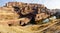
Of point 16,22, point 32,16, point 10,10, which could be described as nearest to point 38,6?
point 32,16

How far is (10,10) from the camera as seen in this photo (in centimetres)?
5044

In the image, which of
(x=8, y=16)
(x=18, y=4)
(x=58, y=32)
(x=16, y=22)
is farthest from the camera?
(x=18, y=4)

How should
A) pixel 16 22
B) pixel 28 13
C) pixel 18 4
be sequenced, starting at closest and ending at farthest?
pixel 16 22 → pixel 28 13 → pixel 18 4

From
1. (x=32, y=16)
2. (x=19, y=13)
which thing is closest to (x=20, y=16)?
(x=19, y=13)

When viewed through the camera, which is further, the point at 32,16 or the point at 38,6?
the point at 38,6

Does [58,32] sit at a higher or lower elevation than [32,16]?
higher

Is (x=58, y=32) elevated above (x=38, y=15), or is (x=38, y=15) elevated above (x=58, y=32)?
(x=58, y=32)

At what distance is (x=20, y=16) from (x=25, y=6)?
3.85m

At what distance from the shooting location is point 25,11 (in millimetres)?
50375

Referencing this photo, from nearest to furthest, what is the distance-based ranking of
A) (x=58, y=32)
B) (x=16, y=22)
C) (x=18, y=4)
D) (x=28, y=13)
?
1. (x=58, y=32)
2. (x=16, y=22)
3. (x=28, y=13)
4. (x=18, y=4)

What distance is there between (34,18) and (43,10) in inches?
243

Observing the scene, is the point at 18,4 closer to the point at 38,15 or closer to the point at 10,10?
the point at 10,10

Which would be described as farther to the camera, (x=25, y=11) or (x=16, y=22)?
(x=25, y=11)

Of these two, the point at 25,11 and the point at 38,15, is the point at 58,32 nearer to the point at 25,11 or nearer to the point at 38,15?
the point at 38,15
